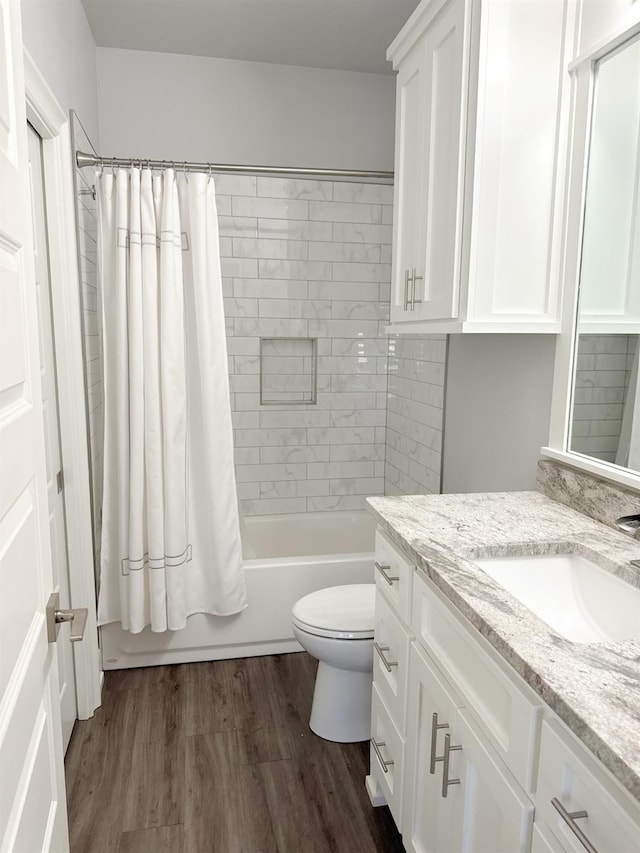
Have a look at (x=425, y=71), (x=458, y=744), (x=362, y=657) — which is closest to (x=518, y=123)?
(x=425, y=71)

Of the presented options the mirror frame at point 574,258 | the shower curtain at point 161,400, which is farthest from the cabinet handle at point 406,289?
the shower curtain at point 161,400

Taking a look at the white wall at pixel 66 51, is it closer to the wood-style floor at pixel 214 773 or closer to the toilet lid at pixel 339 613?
the toilet lid at pixel 339 613

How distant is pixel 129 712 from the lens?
2.36m

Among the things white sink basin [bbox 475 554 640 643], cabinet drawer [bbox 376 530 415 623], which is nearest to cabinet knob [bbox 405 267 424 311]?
cabinet drawer [bbox 376 530 415 623]

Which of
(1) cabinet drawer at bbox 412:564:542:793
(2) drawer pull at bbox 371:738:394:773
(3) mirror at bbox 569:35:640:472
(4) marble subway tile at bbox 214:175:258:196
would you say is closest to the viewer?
(1) cabinet drawer at bbox 412:564:542:793

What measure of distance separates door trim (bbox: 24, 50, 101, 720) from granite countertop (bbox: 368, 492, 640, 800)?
110 cm

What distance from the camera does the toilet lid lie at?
2.04 m

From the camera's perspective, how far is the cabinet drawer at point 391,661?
158 centimetres

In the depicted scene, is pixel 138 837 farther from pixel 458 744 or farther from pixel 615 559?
pixel 615 559

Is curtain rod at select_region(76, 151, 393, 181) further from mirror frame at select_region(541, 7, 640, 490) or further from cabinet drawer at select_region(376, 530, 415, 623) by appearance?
cabinet drawer at select_region(376, 530, 415, 623)

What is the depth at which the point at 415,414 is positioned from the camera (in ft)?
10.2

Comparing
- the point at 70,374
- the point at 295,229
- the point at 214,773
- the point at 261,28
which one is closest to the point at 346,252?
the point at 295,229

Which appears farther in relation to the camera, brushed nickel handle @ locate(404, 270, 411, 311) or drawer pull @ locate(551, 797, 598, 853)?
brushed nickel handle @ locate(404, 270, 411, 311)

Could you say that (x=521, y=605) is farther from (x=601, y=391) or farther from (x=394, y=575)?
(x=601, y=391)
